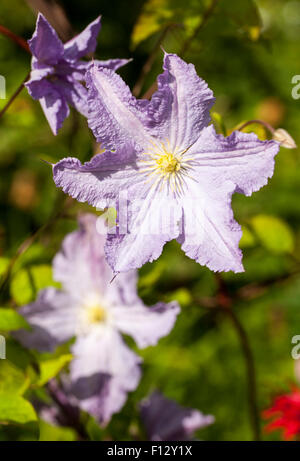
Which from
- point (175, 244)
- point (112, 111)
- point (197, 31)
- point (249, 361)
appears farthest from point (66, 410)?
point (175, 244)

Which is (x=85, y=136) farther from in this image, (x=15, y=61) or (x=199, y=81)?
(x=199, y=81)

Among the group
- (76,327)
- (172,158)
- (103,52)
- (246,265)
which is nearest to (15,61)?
(103,52)

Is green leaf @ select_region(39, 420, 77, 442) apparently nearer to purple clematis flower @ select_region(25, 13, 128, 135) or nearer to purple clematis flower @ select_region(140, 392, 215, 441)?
purple clematis flower @ select_region(140, 392, 215, 441)

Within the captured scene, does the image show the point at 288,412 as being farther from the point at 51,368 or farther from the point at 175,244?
the point at 175,244

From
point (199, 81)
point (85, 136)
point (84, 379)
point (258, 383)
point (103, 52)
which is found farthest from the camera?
point (103, 52)

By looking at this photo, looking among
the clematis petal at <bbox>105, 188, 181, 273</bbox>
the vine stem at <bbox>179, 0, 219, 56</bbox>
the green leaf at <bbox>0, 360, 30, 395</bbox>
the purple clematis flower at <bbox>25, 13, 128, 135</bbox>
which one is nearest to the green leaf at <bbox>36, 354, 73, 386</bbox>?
the green leaf at <bbox>0, 360, 30, 395</bbox>

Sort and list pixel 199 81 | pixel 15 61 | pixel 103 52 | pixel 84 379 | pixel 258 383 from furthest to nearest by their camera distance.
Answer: pixel 103 52 < pixel 15 61 < pixel 258 383 < pixel 84 379 < pixel 199 81
